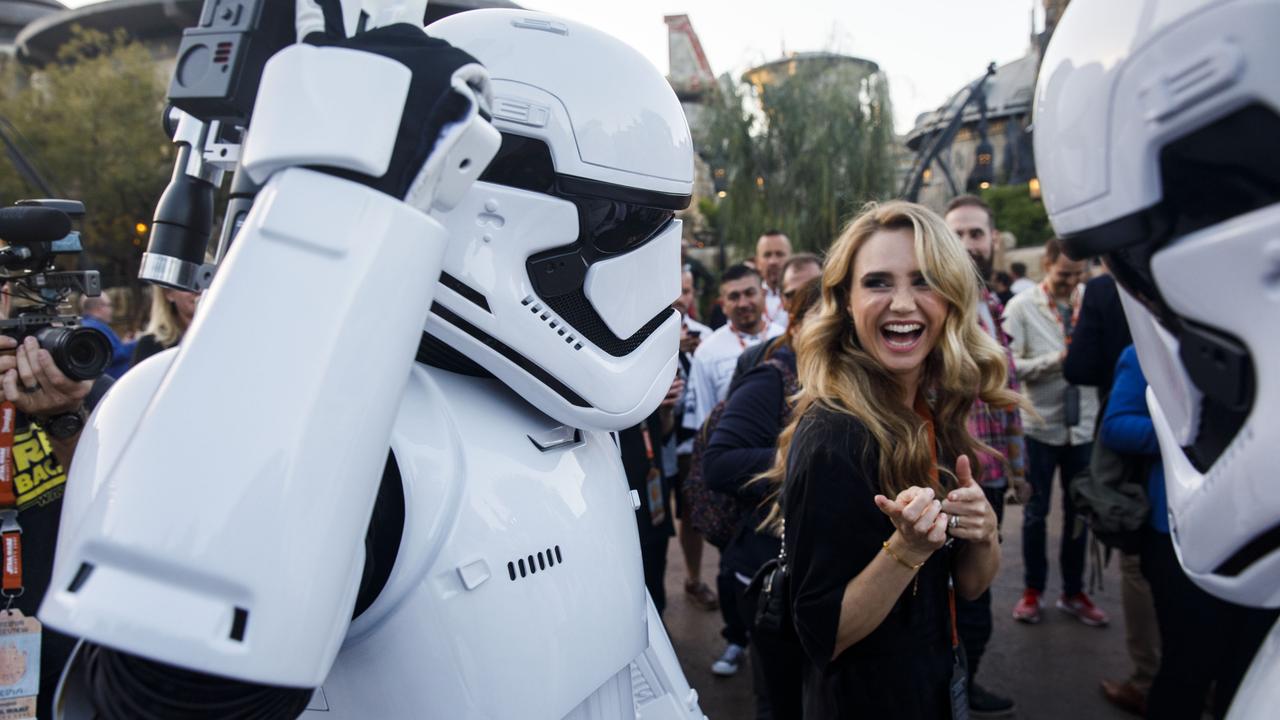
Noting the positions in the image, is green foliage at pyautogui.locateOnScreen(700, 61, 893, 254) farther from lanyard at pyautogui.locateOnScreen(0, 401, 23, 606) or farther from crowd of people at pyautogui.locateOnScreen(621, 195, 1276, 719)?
lanyard at pyautogui.locateOnScreen(0, 401, 23, 606)

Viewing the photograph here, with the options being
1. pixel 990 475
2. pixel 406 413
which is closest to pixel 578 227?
pixel 406 413

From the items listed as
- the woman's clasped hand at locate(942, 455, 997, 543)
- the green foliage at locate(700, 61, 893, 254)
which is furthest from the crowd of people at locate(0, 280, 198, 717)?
the green foliage at locate(700, 61, 893, 254)

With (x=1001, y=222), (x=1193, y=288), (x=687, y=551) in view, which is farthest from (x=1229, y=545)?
(x=1001, y=222)

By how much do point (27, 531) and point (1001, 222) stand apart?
75.1ft

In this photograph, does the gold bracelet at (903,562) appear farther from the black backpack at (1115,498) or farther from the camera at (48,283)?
the black backpack at (1115,498)

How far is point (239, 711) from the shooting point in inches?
27.1

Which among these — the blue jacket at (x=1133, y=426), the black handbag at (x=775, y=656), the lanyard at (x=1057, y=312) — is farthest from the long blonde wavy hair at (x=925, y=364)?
the lanyard at (x=1057, y=312)

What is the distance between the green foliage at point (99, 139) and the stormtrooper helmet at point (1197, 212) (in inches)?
766

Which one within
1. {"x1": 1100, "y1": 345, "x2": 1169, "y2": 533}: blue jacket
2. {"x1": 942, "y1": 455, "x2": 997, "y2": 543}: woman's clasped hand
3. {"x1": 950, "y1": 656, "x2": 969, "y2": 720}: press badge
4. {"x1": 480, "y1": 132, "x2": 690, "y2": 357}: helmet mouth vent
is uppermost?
{"x1": 480, "y1": 132, "x2": 690, "y2": 357}: helmet mouth vent

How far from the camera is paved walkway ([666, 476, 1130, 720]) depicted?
3.30 m

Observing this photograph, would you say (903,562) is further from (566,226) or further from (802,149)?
(802,149)

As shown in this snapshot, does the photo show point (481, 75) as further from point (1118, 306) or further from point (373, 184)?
point (1118, 306)

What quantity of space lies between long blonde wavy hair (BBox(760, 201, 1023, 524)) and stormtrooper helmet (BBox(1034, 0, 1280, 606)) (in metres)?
0.73

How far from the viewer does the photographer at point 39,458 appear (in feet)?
5.21
